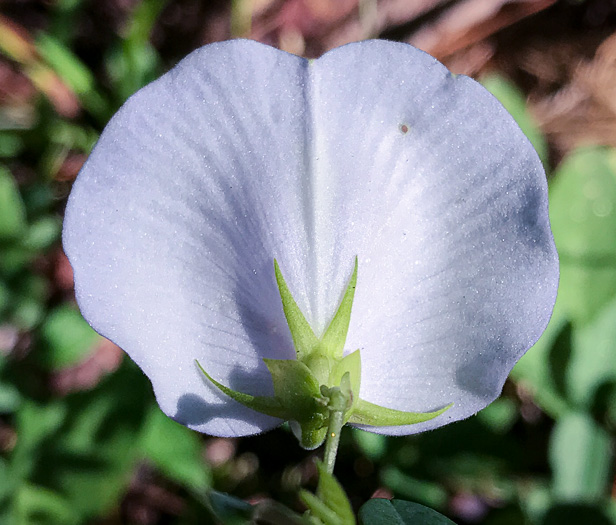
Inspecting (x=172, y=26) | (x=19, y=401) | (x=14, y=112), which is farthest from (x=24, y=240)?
(x=172, y=26)

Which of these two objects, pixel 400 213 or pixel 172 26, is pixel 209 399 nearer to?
pixel 400 213

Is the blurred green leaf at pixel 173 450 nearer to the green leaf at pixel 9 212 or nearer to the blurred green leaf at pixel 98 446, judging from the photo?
the blurred green leaf at pixel 98 446

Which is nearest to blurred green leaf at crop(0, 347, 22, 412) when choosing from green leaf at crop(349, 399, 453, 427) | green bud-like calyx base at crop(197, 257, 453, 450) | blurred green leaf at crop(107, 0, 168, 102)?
blurred green leaf at crop(107, 0, 168, 102)

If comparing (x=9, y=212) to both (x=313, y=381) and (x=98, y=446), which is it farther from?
(x=313, y=381)

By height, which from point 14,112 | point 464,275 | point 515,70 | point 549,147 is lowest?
point 549,147

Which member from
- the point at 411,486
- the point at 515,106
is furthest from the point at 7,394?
the point at 515,106

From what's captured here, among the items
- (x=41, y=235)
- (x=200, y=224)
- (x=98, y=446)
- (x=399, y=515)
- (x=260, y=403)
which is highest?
(x=200, y=224)

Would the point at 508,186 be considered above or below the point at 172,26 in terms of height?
above
